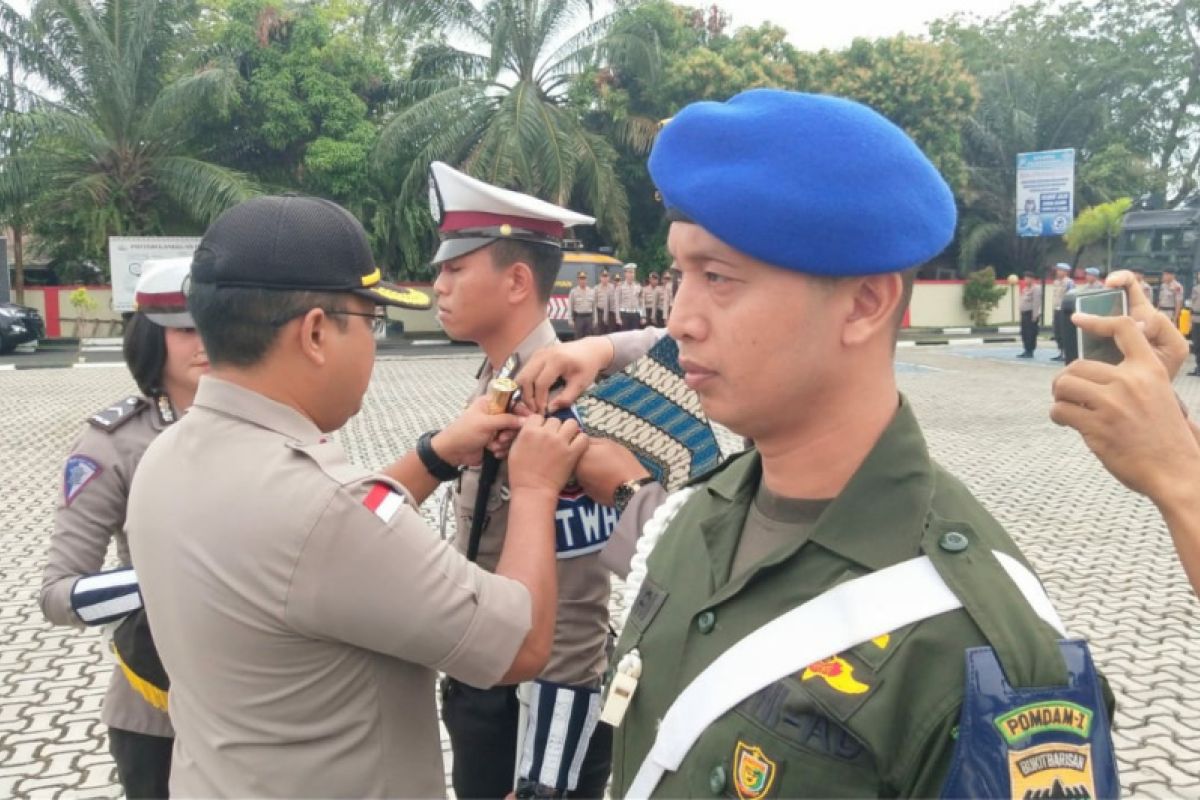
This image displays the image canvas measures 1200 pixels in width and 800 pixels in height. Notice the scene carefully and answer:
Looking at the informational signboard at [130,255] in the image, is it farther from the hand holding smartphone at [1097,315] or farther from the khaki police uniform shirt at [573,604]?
the hand holding smartphone at [1097,315]

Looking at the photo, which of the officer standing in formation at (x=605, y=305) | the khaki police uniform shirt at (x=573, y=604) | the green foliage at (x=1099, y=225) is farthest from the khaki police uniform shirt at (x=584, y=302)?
the khaki police uniform shirt at (x=573, y=604)

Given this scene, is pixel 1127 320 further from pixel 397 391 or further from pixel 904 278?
pixel 397 391

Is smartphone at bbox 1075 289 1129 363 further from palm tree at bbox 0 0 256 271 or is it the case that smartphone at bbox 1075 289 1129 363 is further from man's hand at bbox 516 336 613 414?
palm tree at bbox 0 0 256 271

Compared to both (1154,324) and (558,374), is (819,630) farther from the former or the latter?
(558,374)

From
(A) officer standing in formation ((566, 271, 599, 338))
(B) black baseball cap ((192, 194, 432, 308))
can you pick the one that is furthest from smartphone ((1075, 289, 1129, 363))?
(A) officer standing in formation ((566, 271, 599, 338))

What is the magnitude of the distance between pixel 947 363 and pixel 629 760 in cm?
1922

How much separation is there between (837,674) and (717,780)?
0.72 ft

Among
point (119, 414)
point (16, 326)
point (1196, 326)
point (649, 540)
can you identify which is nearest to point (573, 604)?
point (649, 540)

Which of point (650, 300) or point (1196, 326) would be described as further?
point (650, 300)

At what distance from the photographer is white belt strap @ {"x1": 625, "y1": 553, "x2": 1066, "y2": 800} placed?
1213mm

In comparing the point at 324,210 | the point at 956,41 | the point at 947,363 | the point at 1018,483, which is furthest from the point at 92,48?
the point at 956,41

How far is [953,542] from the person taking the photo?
126 cm

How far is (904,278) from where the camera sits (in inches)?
53.4

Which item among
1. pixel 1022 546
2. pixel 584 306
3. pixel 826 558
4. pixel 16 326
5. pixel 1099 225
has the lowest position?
pixel 1022 546
